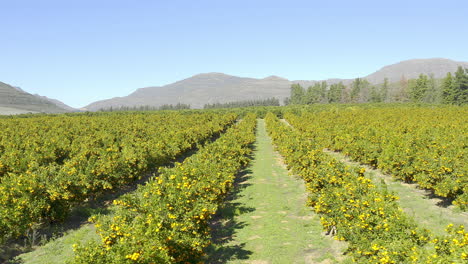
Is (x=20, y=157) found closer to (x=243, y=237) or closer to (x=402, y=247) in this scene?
(x=243, y=237)

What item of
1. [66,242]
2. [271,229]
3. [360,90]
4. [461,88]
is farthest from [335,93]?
[66,242]

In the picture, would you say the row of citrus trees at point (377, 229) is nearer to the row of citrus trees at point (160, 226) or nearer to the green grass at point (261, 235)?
the green grass at point (261, 235)

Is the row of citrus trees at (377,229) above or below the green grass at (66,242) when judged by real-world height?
above

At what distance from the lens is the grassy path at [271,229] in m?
9.56

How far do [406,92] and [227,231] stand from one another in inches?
5611

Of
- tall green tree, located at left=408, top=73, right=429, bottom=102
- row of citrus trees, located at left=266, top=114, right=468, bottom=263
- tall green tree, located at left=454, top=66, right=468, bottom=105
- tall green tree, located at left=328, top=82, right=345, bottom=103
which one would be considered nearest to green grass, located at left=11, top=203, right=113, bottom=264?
row of citrus trees, located at left=266, top=114, right=468, bottom=263

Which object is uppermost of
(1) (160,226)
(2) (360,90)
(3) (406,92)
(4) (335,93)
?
(2) (360,90)

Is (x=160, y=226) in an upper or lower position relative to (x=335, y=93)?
lower

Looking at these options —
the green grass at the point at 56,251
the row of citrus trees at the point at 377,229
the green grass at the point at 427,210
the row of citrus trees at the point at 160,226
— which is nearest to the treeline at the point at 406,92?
the green grass at the point at 427,210

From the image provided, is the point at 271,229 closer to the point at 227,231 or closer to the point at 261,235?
the point at 261,235

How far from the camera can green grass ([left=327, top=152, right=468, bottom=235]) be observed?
39.2ft

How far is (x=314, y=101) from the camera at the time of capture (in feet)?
456

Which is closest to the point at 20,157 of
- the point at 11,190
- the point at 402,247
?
the point at 11,190

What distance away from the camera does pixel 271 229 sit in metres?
11.6
